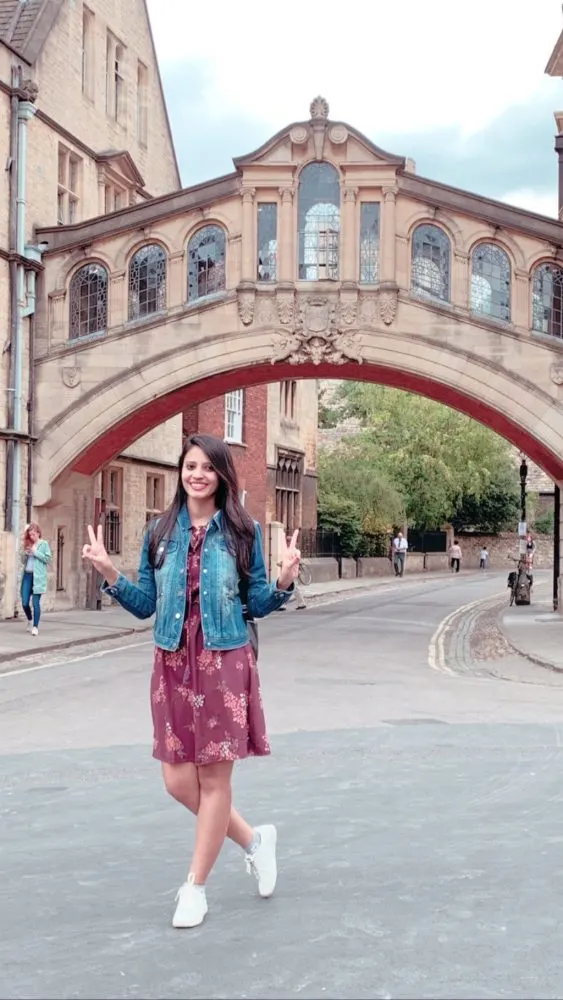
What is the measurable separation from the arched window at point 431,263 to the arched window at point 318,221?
155 centimetres

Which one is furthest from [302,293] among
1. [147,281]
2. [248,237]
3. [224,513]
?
[224,513]

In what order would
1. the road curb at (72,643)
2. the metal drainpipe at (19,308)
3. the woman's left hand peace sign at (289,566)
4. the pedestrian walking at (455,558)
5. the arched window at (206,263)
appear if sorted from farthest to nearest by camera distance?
1. the pedestrian walking at (455,558)
2. the arched window at (206,263)
3. the metal drainpipe at (19,308)
4. the road curb at (72,643)
5. the woman's left hand peace sign at (289,566)

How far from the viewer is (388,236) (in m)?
25.2

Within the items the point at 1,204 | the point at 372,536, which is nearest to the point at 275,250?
the point at 1,204

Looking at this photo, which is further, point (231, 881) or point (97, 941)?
point (231, 881)

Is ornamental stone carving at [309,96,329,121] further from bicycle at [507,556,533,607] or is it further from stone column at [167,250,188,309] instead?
bicycle at [507,556,533,607]

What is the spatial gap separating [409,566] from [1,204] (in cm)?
3854

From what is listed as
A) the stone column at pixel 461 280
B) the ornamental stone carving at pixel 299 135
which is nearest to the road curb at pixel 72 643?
the stone column at pixel 461 280

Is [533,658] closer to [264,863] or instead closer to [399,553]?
[264,863]

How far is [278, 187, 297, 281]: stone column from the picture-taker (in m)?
25.2

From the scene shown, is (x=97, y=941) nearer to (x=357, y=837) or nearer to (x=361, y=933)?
(x=361, y=933)

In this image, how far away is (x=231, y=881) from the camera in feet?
18.6

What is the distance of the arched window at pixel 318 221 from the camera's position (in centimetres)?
2527

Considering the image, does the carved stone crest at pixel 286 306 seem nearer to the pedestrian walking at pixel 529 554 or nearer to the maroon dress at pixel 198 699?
the pedestrian walking at pixel 529 554
